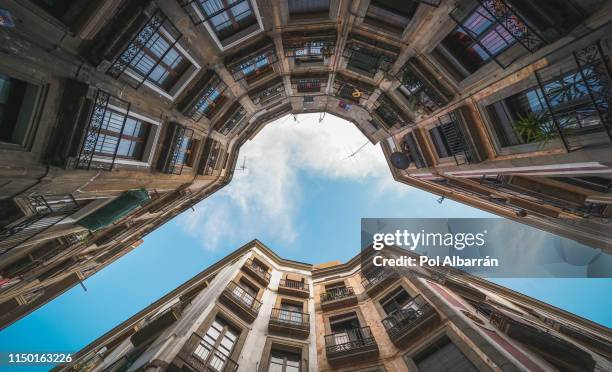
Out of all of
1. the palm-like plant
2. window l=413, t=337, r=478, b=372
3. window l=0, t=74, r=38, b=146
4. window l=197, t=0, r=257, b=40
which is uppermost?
window l=197, t=0, r=257, b=40

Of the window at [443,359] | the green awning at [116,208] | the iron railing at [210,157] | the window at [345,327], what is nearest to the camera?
the window at [443,359]

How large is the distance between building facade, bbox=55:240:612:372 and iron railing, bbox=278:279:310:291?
0.40ft

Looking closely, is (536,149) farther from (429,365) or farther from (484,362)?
(429,365)

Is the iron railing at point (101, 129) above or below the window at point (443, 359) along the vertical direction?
above

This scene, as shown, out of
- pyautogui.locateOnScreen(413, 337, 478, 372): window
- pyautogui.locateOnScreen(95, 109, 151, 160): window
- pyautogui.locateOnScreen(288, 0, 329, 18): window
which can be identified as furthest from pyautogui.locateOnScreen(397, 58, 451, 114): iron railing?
pyautogui.locateOnScreen(95, 109, 151, 160): window

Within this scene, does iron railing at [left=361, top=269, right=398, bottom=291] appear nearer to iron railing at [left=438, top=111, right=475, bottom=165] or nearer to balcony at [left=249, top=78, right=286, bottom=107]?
iron railing at [left=438, top=111, right=475, bottom=165]

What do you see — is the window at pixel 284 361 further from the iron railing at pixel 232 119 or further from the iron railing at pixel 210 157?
the iron railing at pixel 232 119

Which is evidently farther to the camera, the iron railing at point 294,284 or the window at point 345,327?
the iron railing at point 294,284

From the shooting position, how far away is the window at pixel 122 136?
8.48m

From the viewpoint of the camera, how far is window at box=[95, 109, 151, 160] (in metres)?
8.48

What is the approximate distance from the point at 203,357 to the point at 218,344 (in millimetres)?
1178

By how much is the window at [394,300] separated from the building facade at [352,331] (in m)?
0.06

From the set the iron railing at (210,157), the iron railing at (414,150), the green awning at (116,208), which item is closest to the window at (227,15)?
the iron railing at (210,157)

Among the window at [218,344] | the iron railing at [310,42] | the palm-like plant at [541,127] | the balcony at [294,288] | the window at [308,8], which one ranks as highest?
the window at [308,8]
